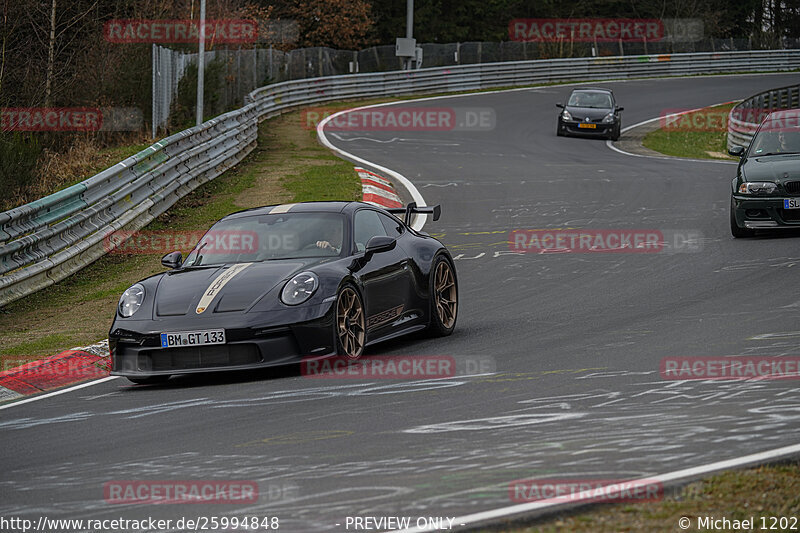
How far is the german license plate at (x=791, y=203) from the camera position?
15.1 metres

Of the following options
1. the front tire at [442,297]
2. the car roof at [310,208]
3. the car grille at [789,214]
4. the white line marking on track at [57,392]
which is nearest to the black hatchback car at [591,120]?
the car grille at [789,214]

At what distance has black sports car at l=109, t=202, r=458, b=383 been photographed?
8.53m

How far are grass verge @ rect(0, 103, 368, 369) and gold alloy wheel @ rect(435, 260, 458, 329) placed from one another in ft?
10.6

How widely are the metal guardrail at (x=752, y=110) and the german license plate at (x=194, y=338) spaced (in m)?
21.1

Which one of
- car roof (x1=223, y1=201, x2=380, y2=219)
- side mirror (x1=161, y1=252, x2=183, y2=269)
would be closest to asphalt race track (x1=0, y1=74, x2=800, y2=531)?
side mirror (x1=161, y1=252, x2=183, y2=269)

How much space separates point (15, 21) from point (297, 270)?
2167cm

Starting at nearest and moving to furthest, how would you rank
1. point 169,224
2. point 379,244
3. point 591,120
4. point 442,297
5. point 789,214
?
point 379,244 < point 442,297 < point 789,214 < point 169,224 < point 591,120

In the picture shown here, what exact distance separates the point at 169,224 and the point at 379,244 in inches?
353

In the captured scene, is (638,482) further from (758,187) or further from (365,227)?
(758,187)

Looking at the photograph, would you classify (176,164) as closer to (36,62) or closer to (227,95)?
(36,62)

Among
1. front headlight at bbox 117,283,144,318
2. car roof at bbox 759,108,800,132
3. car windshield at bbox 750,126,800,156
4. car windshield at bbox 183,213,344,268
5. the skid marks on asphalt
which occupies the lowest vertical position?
the skid marks on asphalt

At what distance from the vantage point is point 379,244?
9.50m

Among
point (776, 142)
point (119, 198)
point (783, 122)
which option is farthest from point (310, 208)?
point (783, 122)

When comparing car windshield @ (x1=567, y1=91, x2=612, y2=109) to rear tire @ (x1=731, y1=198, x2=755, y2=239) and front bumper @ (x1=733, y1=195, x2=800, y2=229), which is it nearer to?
rear tire @ (x1=731, y1=198, x2=755, y2=239)
